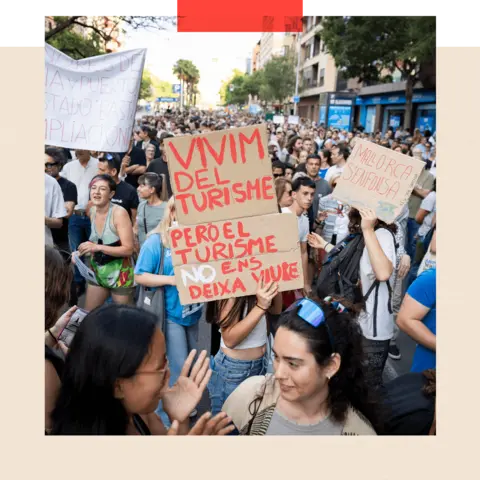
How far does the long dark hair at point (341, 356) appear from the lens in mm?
Answer: 2068

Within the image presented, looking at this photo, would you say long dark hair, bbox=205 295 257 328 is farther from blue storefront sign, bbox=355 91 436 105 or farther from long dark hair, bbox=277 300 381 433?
blue storefront sign, bbox=355 91 436 105

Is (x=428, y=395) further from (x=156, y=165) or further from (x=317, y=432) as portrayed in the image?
(x=156, y=165)

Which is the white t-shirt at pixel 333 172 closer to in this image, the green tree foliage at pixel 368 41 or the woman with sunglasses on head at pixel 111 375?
the woman with sunglasses on head at pixel 111 375

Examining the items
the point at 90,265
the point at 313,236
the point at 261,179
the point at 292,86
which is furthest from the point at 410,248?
the point at 292,86

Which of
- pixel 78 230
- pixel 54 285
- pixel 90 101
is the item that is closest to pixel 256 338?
pixel 54 285

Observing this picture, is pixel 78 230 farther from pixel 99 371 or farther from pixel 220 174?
pixel 99 371

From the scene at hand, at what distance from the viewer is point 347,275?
344 centimetres

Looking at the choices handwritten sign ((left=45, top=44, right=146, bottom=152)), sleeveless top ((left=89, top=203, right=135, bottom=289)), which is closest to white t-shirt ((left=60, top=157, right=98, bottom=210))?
sleeveless top ((left=89, top=203, right=135, bottom=289))

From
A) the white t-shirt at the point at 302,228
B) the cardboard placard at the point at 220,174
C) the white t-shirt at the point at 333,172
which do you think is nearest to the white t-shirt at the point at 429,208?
the white t-shirt at the point at 333,172

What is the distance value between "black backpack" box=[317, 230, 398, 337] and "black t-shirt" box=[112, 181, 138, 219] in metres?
2.78

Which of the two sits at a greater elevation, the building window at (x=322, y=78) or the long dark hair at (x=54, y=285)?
the building window at (x=322, y=78)

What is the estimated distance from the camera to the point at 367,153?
352 cm

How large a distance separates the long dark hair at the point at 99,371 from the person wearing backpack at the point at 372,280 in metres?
1.86

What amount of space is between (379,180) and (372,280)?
0.71 m
